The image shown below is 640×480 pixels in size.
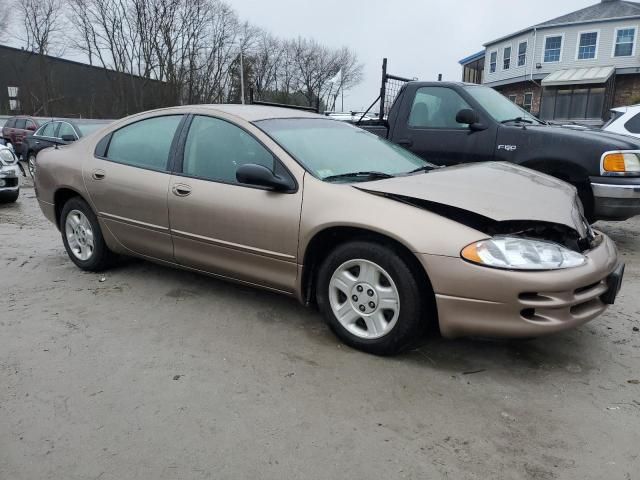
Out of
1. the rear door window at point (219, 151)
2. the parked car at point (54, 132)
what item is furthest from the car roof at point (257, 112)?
the parked car at point (54, 132)

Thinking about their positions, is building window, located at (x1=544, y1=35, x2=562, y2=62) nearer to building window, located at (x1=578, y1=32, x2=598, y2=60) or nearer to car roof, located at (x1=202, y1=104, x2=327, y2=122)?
building window, located at (x1=578, y1=32, x2=598, y2=60)

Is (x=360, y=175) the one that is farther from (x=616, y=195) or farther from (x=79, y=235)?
(x=616, y=195)

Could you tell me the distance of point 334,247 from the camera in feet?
10.9

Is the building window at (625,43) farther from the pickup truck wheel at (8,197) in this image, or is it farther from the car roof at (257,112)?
the car roof at (257,112)

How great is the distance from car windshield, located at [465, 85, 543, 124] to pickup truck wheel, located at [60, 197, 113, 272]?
4.22 metres

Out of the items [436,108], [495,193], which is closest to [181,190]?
[495,193]

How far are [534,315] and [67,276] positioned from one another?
391 centimetres

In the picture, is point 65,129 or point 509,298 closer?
point 509,298

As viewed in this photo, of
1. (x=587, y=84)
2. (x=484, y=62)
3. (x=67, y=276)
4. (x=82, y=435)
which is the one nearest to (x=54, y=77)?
(x=484, y=62)

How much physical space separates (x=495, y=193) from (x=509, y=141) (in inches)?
107

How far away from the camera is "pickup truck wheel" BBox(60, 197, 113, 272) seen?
15.3 feet

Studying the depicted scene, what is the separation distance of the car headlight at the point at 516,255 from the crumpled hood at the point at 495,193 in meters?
0.14

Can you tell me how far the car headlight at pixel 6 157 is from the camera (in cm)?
909

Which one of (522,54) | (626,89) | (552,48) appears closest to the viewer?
(626,89)
